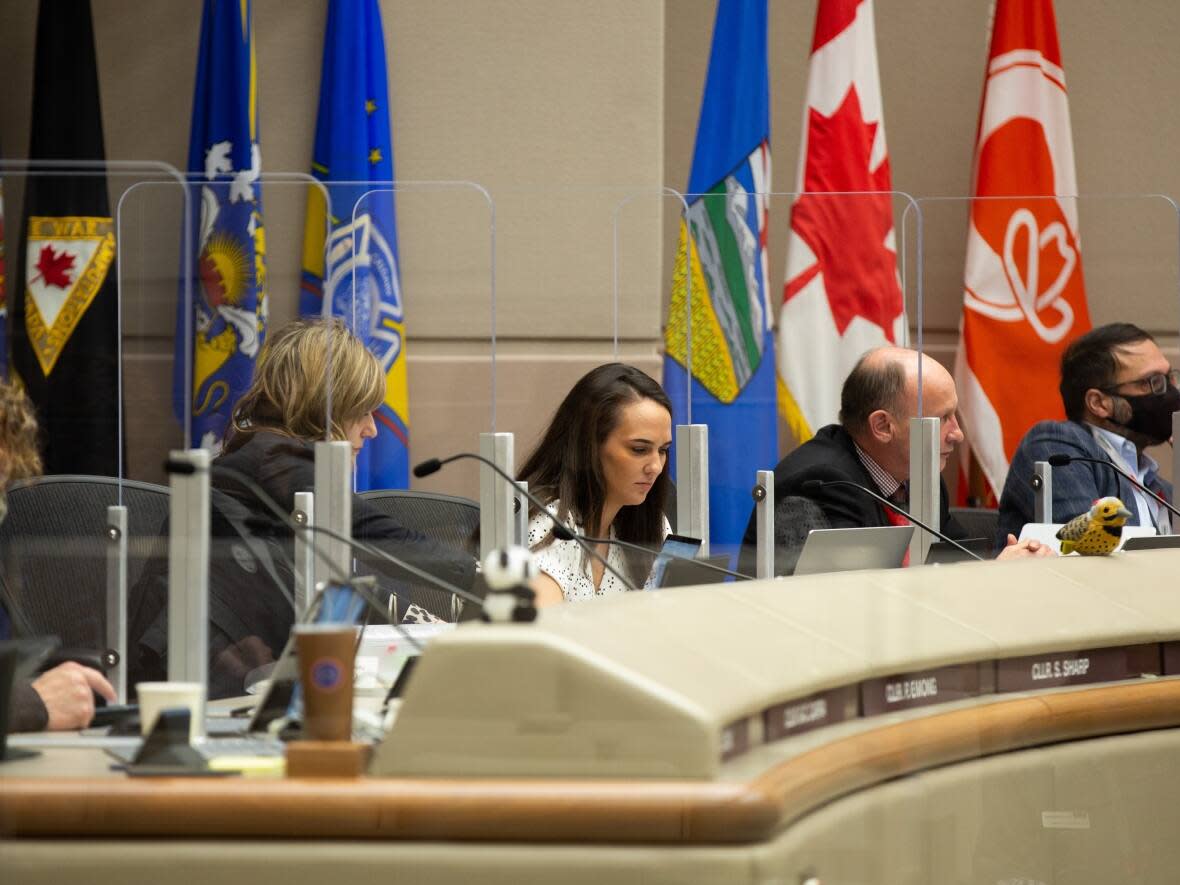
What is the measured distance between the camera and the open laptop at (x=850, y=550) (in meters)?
2.45

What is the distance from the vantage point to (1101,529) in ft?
7.98

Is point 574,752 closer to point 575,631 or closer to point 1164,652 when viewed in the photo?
point 575,631

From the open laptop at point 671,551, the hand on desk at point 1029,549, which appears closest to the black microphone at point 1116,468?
the hand on desk at point 1029,549

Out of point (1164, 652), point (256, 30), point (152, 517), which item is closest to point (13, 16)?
point (256, 30)

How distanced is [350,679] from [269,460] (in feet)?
3.33

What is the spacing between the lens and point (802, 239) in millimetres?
3500

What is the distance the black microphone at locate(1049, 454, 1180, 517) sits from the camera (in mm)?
3047

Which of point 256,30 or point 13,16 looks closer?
point 13,16

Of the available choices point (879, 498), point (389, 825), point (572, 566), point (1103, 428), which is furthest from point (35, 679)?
point (1103, 428)

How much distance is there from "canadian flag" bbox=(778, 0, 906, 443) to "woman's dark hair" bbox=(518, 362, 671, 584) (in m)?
0.44

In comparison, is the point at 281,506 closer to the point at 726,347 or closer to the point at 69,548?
the point at 69,548

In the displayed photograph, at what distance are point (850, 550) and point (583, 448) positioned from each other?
722mm

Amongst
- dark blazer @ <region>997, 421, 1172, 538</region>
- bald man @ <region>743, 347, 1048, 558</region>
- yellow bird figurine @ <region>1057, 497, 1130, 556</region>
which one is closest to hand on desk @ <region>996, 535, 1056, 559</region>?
yellow bird figurine @ <region>1057, 497, 1130, 556</region>

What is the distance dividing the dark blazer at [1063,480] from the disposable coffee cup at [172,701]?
209 centimetres
